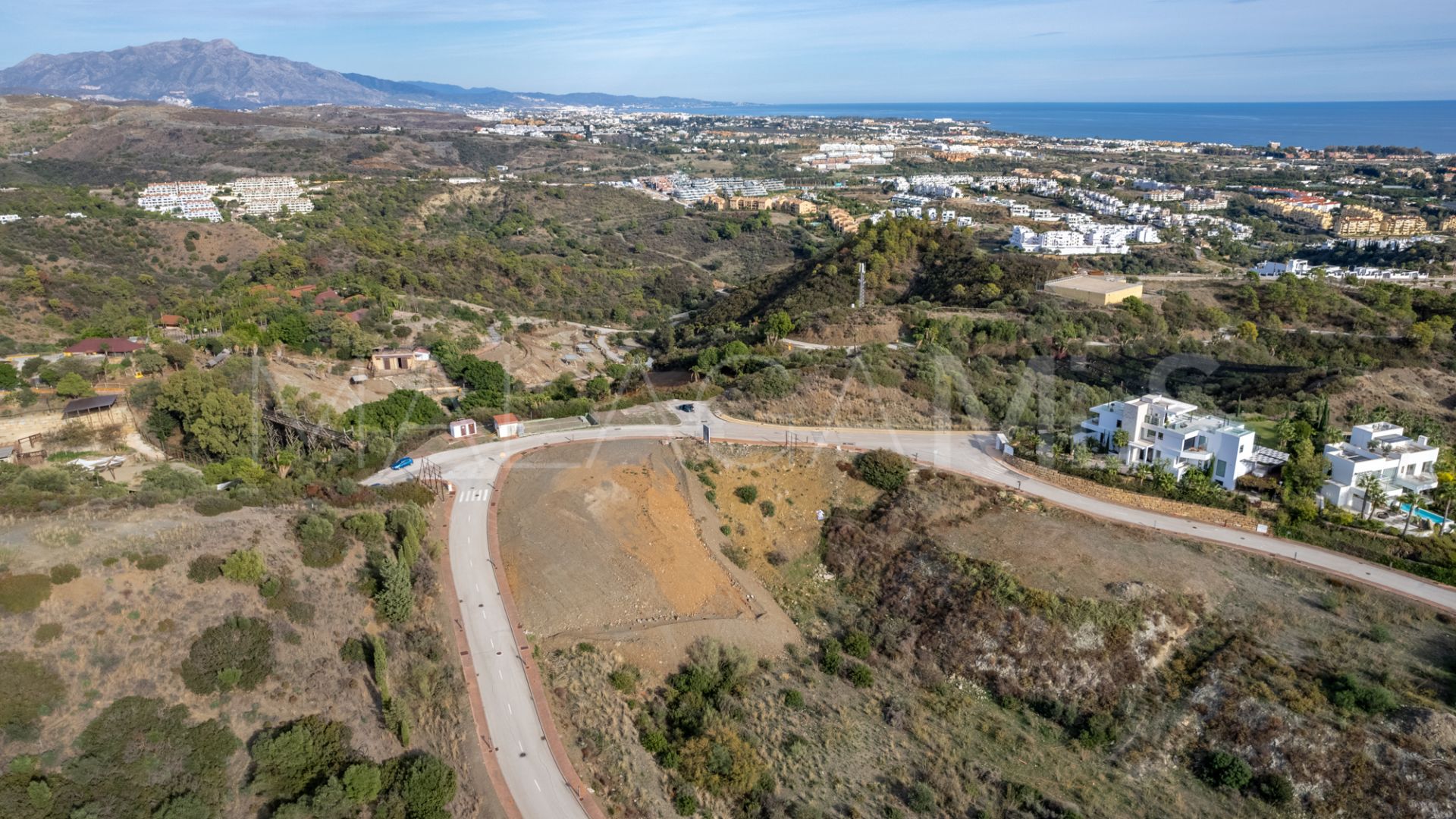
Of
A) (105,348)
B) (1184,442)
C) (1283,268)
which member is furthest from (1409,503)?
(105,348)

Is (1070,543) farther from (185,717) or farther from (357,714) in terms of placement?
(185,717)

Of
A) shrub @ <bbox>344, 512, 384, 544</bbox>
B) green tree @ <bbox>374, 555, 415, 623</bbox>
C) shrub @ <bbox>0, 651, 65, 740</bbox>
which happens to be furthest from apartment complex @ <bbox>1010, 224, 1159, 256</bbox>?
shrub @ <bbox>0, 651, 65, 740</bbox>

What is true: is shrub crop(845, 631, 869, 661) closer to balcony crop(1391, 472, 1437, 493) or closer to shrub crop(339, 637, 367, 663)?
shrub crop(339, 637, 367, 663)

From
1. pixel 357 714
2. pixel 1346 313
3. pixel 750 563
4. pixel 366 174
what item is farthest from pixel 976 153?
pixel 357 714

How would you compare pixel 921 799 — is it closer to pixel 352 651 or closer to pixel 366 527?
pixel 352 651

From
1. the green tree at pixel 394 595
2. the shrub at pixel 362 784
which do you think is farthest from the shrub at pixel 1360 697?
the green tree at pixel 394 595

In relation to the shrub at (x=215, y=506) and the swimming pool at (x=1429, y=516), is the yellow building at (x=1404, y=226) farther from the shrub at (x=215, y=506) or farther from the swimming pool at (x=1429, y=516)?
the shrub at (x=215, y=506)
